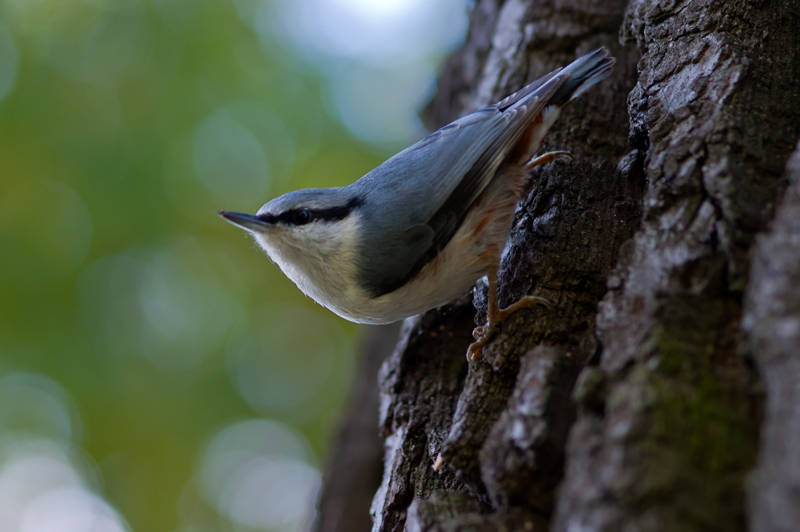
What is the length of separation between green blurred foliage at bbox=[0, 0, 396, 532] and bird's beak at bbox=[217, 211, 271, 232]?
8.53 feet

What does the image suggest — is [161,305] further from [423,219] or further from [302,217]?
[423,219]

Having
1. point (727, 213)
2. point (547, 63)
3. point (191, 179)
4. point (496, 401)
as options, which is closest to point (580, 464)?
point (496, 401)

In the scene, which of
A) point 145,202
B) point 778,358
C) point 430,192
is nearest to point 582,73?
point 430,192

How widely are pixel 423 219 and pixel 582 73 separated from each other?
36.5 inches

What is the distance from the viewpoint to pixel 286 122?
524 centimetres

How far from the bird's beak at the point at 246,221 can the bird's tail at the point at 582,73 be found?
129 centimetres

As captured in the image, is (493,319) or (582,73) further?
(582,73)

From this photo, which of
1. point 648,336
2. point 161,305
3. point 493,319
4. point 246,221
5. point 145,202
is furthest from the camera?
point 161,305

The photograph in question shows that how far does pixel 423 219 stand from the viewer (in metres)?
2.09

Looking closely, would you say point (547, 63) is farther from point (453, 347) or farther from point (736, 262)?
point (736, 262)

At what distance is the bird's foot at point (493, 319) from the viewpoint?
1870 millimetres

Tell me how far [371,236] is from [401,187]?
23 cm

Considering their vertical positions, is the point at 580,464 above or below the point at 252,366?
below

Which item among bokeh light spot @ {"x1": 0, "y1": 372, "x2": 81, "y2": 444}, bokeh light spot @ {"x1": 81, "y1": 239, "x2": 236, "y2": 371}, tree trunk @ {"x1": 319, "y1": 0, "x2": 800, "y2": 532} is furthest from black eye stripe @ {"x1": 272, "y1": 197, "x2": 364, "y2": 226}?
bokeh light spot @ {"x1": 0, "y1": 372, "x2": 81, "y2": 444}
